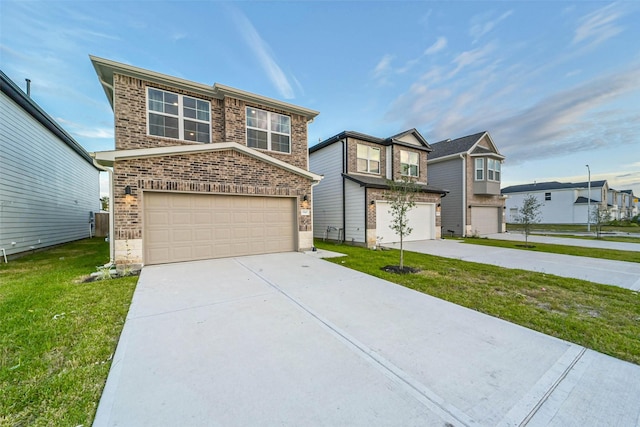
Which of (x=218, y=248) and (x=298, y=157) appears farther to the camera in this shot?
(x=298, y=157)

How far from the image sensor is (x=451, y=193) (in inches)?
681

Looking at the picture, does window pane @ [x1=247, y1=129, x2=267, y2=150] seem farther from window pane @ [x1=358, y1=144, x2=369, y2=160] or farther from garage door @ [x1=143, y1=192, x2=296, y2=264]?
window pane @ [x1=358, y1=144, x2=369, y2=160]

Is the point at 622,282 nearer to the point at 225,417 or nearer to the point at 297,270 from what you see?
the point at 297,270

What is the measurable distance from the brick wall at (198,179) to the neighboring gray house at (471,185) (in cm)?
1221

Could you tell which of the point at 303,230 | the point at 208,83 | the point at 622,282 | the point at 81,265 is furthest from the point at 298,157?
the point at 622,282

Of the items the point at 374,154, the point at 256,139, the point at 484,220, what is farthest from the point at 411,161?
the point at 256,139

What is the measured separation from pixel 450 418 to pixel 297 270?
5.02 meters

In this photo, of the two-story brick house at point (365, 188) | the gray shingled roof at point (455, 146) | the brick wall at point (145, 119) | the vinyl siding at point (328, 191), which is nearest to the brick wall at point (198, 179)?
the brick wall at point (145, 119)

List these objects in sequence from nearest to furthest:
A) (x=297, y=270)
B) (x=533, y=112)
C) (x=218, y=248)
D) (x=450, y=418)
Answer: (x=450, y=418)
(x=297, y=270)
(x=218, y=248)
(x=533, y=112)

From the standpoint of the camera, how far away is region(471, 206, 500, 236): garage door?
55.6ft

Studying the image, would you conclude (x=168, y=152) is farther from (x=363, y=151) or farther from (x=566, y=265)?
(x=566, y=265)

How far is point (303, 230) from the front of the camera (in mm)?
9695

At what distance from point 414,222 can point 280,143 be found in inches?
338

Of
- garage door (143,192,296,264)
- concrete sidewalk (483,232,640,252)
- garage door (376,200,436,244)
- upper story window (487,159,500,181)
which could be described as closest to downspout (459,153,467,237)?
upper story window (487,159,500,181)
